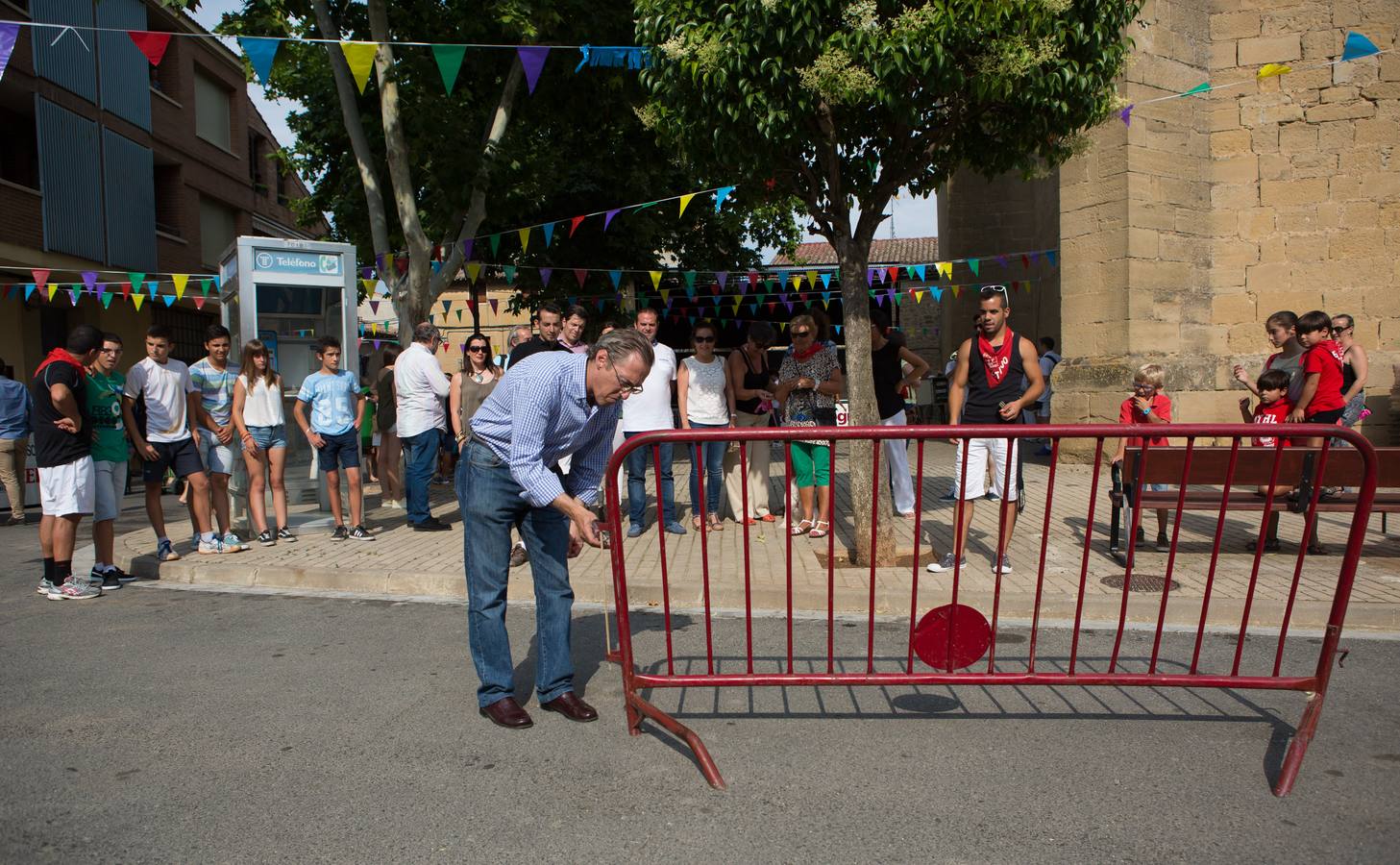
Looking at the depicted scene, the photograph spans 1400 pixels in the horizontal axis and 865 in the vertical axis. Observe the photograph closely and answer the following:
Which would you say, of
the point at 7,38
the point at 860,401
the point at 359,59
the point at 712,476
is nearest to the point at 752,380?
the point at 712,476

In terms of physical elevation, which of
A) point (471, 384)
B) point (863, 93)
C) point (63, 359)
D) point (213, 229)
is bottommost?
point (471, 384)

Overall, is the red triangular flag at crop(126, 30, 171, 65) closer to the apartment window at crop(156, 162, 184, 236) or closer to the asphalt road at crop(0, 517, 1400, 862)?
the asphalt road at crop(0, 517, 1400, 862)

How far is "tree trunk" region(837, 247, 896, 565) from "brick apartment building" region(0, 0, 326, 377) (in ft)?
49.4

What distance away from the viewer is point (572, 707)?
412 cm

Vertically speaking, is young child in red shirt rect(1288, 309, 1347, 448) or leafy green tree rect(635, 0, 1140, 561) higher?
leafy green tree rect(635, 0, 1140, 561)

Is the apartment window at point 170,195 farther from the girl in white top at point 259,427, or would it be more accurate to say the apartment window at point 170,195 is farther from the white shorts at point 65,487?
the white shorts at point 65,487

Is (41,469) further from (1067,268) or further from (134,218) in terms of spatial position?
(134,218)

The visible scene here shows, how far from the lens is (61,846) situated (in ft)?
9.87

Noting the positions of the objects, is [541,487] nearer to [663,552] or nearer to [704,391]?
[663,552]

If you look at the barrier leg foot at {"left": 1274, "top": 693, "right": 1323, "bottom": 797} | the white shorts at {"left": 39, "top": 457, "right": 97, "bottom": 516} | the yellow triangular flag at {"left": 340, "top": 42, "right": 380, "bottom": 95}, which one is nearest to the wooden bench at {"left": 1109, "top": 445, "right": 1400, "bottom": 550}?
the barrier leg foot at {"left": 1274, "top": 693, "right": 1323, "bottom": 797}

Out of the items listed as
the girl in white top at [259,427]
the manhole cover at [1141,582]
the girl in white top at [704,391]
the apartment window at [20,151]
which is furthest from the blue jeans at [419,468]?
the apartment window at [20,151]

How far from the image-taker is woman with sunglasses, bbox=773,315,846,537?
797cm

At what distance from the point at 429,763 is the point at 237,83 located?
2761cm

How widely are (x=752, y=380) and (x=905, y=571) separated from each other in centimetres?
257
